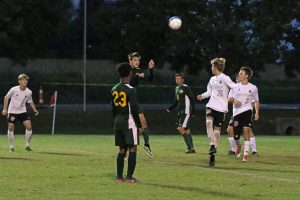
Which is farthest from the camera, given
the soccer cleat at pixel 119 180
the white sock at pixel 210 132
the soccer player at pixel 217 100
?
the soccer player at pixel 217 100

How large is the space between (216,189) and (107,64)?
54.7 m

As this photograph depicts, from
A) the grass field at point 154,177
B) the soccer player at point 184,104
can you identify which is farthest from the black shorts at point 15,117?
the soccer player at point 184,104

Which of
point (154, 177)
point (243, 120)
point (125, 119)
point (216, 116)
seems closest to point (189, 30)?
point (243, 120)

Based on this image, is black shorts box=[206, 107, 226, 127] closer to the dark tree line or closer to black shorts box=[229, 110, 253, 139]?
black shorts box=[229, 110, 253, 139]

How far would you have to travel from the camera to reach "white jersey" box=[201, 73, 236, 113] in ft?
57.5

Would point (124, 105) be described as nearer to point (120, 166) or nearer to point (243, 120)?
point (120, 166)

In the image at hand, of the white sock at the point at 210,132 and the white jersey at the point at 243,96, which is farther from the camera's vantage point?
the white jersey at the point at 243,96

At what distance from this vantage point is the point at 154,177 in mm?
14039

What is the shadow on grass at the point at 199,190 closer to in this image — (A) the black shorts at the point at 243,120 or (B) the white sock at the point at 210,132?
(B) the white sock at the point at 210,132

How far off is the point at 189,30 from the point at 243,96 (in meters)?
30.3

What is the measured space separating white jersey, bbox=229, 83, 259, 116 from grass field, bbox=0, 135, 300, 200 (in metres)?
1.25

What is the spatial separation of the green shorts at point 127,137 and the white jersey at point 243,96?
556cm

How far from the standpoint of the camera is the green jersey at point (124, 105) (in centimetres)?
1315

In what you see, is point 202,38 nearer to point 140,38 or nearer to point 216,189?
point 140,38
